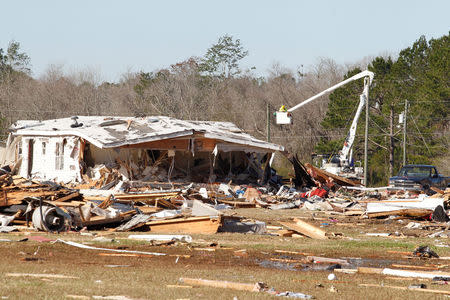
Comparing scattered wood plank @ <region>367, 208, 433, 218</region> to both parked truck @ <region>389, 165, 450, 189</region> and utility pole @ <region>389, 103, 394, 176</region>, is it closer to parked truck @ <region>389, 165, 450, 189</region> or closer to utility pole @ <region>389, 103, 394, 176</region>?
parked truck @ <region>389, 165, 450, 189</region>

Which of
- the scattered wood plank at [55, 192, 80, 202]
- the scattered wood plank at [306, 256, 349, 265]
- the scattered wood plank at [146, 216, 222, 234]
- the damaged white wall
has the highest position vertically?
the damaged white wall

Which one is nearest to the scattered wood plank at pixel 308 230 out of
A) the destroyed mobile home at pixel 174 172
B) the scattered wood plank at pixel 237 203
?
the destroyed mobile home at pixel 174 172

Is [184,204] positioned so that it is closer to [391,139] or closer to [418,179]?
[418,179]

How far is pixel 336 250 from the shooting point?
15516mm

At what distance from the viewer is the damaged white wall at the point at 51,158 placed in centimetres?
3425

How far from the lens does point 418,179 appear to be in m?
36.8

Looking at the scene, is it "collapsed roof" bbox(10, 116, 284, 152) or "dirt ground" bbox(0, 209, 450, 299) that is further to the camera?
"collapsed roof" bbox(10, 116, 284, 152)

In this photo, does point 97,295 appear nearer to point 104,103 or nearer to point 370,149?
point 370,149

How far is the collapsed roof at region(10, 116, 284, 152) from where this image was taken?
3288cm

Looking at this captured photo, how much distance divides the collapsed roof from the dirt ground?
14.9m

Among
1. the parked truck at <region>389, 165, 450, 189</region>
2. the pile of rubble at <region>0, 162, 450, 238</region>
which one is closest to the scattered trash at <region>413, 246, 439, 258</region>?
the pile of rubble at <region>0, 162, 450, 238</region>

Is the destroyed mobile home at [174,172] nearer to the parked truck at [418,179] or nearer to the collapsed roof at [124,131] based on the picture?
the collapsed roof at [124,131]

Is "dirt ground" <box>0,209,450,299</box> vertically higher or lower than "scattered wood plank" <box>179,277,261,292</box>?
lower

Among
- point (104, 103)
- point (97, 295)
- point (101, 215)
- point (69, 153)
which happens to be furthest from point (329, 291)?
point (104, 103)
